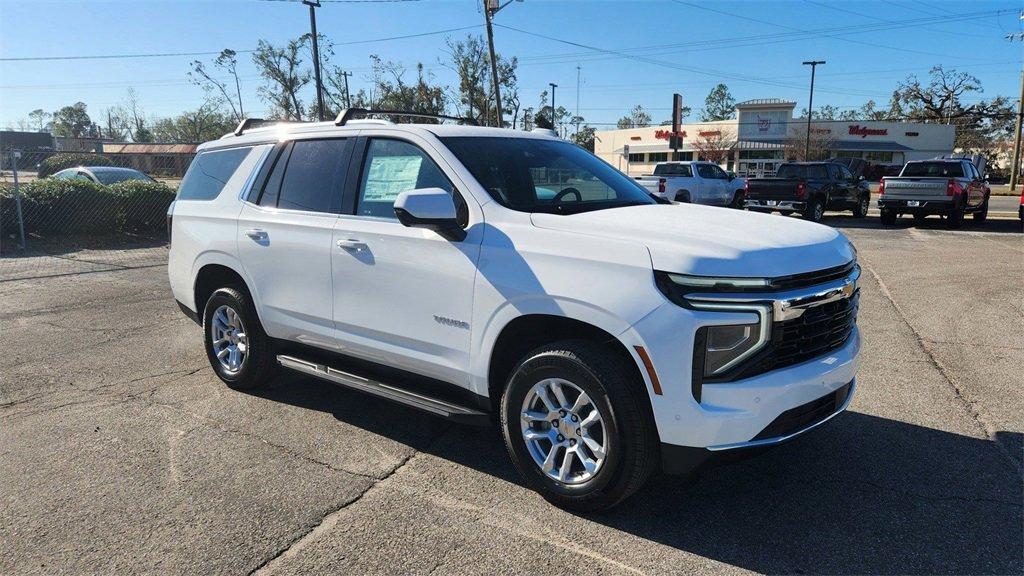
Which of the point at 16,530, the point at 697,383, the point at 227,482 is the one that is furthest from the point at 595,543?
the point at 16,530

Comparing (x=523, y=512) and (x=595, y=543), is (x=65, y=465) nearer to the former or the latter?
(x=523, y=512)

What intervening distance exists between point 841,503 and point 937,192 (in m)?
17.2

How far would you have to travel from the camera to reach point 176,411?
4773 millimetres

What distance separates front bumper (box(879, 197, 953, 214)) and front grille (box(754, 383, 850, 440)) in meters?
17.0

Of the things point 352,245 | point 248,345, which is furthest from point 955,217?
point 248,345

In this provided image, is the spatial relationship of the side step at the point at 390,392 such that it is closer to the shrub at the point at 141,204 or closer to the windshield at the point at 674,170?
the shrub at the point at 141,204

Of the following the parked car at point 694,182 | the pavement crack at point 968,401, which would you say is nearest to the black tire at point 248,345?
the pavement crack at point 968,401

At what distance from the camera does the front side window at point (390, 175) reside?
13.0ft

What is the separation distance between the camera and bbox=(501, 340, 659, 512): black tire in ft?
10.0

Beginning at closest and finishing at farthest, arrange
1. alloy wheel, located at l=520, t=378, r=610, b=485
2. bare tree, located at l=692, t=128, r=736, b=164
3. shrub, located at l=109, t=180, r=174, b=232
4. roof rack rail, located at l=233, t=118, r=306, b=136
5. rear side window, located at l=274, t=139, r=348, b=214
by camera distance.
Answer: alloy wheel, located at l=520, t=378, r=610, b=485 → rear side window, located at l=274, t=139, r=348, b=214 → roof rack rail, located at l=233, t=118, r=306, b=136 → shrub, located at l=109, t=180, r=174, b=232 → bare tree, located at l=692, t=128, r=736, b=164

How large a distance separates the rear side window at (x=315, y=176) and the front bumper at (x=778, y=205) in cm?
1679

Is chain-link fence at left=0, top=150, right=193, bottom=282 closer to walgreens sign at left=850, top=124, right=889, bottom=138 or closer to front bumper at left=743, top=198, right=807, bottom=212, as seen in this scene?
front bumper at left=743, top=198, right=807, bottom=212

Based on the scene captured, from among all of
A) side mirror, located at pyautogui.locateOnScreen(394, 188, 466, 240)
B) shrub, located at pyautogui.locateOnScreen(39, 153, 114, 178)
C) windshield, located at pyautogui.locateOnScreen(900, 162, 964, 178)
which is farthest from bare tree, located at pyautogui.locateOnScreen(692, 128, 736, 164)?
side mirror, located at pyautogui.locateOnScreen(394, 188, 466, 240)

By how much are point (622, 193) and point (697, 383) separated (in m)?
1.77
